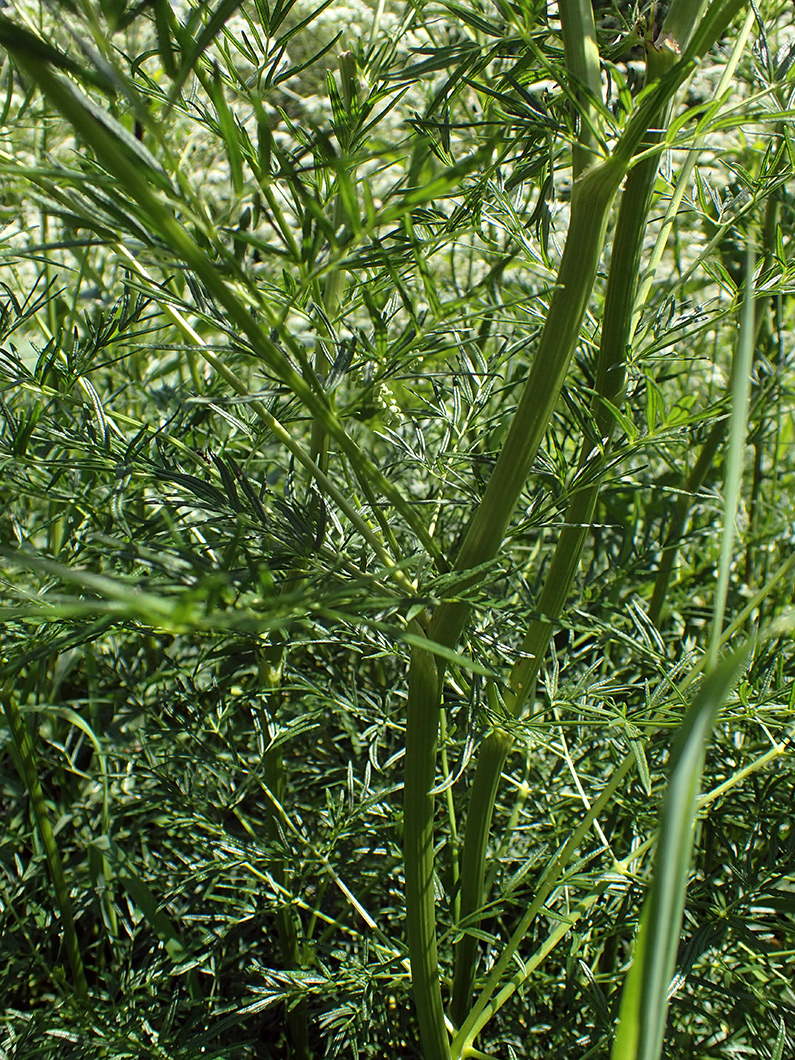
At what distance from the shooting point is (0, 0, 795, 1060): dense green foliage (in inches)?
13.1

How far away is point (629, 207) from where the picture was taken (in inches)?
18.2

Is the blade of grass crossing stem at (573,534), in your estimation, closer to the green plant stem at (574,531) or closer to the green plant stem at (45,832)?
the green plant stem at (574,531)

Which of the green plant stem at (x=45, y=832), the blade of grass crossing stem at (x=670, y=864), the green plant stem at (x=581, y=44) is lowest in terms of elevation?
the green plant stem at (x=45, y=832)

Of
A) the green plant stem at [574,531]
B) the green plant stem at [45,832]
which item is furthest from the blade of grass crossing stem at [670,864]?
the green plant stem at [45,832]

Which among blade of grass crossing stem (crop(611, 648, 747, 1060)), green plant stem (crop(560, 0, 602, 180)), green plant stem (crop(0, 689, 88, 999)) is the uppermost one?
green plant stem (crop(560, 0, 602, 180))

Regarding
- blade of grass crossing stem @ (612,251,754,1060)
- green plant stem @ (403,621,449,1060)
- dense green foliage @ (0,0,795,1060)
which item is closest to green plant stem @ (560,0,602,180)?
dense green foliage @ (0,0,795,1060)

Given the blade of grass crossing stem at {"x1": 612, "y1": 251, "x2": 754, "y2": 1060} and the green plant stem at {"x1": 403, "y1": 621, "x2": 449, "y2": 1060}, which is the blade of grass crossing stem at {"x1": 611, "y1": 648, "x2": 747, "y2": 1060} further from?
the green plant stem at {"x1": 403, "y1": 621, "x2": 449, "y2": 1060}

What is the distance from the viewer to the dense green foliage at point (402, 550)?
1.09 feet

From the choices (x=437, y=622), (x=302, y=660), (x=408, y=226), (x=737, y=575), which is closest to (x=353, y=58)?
(x=408, y=226)

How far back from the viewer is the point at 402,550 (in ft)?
2.22

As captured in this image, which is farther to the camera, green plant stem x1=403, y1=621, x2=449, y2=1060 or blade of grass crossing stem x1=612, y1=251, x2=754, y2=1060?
green plant stem x1=403, y1=621, x2=449, y2=1060

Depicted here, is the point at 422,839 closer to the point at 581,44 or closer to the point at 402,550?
the point at 402,550

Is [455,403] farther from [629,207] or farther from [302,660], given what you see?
[302,660]

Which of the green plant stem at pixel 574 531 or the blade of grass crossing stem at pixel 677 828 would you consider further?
the green plant stem at pixel 574 531
